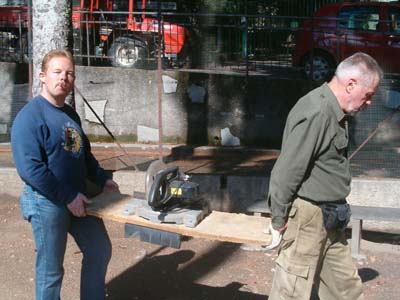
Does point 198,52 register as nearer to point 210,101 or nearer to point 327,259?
point 210,101

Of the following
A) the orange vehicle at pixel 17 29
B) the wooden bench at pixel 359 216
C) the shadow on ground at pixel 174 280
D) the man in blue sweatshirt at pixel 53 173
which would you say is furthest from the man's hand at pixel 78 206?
the orange vehicle at pixel 17 29

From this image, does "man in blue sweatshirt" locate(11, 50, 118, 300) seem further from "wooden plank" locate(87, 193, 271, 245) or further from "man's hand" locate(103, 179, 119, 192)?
"man's hand" locate(103, 179, 119, 192)

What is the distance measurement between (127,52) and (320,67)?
3.56 metres

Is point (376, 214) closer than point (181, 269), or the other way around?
point (181, 269)

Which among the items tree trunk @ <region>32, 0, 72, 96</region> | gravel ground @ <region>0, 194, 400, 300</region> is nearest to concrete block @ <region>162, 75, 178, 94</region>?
gravel ground @ <region>0, 194, 400, 300</region>

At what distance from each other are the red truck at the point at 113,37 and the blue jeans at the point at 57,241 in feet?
25.1

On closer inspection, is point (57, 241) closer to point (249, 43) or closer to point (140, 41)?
point (249, 43)

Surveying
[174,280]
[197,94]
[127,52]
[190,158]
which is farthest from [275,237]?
[127,52]

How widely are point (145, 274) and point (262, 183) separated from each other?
1.90 m

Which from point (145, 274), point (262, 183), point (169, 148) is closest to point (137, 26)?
point (169, 148)

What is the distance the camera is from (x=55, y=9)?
5.66m

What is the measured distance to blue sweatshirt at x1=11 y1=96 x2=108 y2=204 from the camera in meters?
3.27

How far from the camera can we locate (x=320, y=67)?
10945 millimetres

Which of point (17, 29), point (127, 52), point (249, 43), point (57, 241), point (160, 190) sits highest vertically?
point (17, 29)
